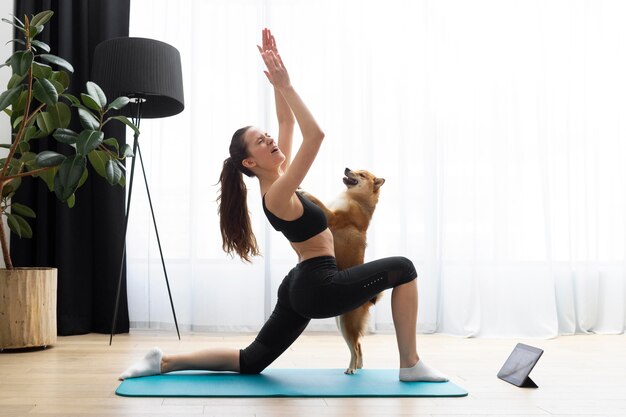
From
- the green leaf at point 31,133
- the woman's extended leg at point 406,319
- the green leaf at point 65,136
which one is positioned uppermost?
the green leaf at point 31,133

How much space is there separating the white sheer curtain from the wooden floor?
30 cm

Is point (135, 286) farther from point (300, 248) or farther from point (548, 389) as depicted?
point (548, 389)

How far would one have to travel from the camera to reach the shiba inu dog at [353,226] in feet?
7.99

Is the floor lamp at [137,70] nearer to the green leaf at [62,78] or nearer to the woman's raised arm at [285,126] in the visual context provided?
the green leaf at [62,78]

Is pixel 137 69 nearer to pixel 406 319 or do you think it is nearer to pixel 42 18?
pixel 42 18

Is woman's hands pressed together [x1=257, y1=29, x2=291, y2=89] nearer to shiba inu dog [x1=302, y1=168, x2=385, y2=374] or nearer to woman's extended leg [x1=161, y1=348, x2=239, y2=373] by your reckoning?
shiba inu dog [x1=302, y1=168, x2=385, y2=374]

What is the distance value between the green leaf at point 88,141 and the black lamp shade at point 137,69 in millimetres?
385

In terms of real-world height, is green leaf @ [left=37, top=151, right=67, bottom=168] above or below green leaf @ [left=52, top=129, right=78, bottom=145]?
below

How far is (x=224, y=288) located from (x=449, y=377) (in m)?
1.70

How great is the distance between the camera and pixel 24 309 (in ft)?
10.3

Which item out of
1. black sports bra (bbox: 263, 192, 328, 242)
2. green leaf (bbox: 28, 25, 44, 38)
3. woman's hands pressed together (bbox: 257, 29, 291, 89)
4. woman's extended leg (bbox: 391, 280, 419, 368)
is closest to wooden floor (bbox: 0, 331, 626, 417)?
woman's extended leg (bbox: 391, 280, 419, 368)

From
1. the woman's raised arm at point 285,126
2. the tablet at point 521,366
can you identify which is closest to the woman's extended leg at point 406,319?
the tablet at point 521,366

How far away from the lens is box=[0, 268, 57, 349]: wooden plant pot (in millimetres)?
3098

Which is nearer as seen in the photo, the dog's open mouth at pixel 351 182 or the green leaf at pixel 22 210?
the dog's open mouth at pixel 351 182
